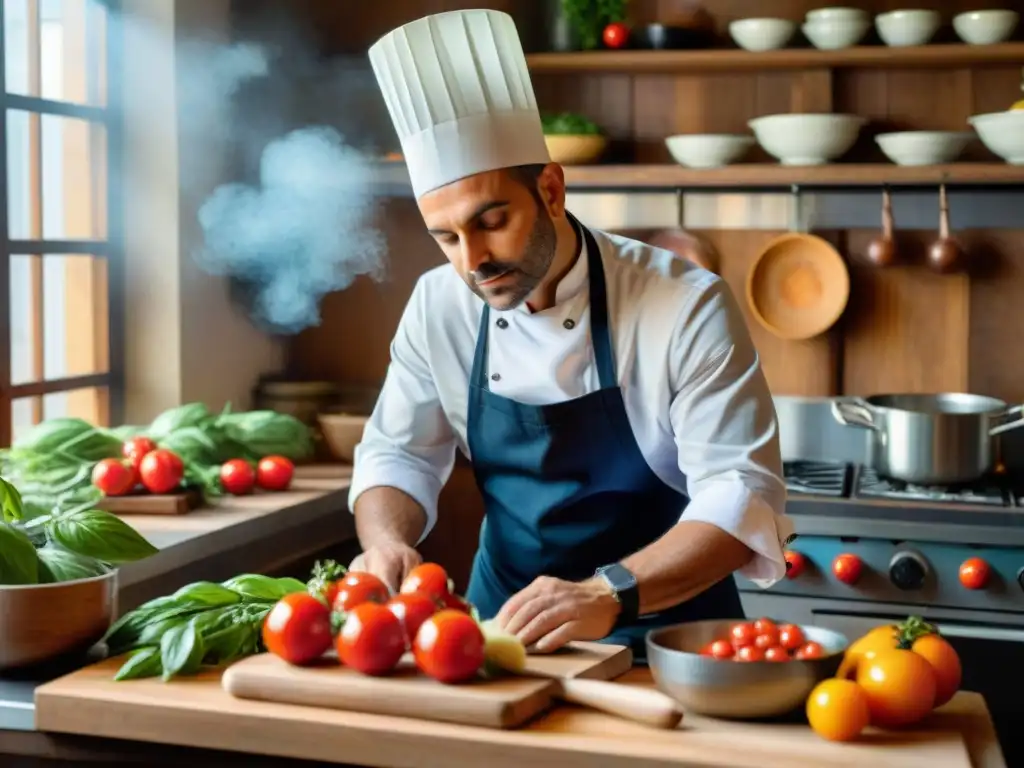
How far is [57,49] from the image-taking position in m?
3.37

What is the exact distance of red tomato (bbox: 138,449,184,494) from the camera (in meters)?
2.93

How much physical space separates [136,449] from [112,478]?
0.12m

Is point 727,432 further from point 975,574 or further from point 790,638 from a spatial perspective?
point 975,574

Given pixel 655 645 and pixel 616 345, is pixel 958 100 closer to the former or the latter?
pixel 616 345

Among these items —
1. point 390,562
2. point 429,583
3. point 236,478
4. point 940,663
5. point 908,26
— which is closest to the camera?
point 940,663

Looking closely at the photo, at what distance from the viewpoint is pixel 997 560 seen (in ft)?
9.89

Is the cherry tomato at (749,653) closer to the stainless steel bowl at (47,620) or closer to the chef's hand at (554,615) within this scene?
the chef's hand at (554,615)

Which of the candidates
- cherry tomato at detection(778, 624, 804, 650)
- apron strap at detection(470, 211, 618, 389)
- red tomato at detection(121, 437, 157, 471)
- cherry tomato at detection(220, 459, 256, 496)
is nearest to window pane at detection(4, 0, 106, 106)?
red tomato at detection(121, 437, 157, 471)

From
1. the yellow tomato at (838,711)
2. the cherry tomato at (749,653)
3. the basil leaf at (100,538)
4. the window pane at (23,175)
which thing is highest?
the window pane at (23,175)

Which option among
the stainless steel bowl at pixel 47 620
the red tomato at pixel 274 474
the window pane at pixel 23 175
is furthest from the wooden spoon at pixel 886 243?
the stainless steel bowl at pixel 47 620

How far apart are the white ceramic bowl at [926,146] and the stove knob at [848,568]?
1037mm

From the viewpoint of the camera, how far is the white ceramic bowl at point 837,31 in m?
3.50

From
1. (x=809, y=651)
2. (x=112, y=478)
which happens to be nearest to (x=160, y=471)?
(x=112, y=478)

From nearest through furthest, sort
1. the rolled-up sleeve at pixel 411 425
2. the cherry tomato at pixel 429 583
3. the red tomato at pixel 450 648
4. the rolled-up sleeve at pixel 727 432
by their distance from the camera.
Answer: the red tomato at pixel 450 648
the cherry tomato at pixel 429 583
the rolled-up sleeve at pixel 727 432
the rolled-up sleeve at pixel 411 425
